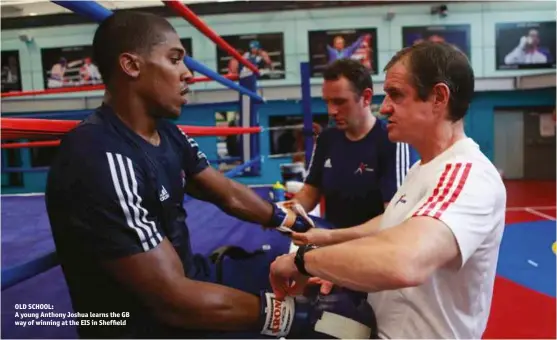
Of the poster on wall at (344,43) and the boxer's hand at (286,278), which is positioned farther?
the poster on wall at (344,43)

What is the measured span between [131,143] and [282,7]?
801 centimetres

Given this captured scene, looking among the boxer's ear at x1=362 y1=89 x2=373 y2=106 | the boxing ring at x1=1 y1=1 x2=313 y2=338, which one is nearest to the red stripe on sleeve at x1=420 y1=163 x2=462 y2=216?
the boxing ring at x1=1 y1=1 x2=313 y2=338

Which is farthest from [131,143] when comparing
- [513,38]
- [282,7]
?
[513,38]

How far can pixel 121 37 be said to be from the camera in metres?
1.04

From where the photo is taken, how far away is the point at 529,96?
8.91m

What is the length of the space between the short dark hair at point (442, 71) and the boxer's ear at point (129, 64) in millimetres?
614

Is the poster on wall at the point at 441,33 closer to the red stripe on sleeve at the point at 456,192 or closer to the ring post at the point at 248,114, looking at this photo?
the ring post at the point at 248,114

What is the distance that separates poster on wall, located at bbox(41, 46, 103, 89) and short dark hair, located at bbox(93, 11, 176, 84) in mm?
8229

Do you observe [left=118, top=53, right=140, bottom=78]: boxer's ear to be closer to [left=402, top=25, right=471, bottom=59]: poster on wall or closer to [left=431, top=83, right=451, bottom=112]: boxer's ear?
[left=431, top=83, right=451, bottom=112]: boxer's ear

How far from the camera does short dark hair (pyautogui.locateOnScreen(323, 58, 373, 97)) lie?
1927 millimetres

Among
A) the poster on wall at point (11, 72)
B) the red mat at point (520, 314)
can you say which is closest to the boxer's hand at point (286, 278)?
the red mat at point (520, 314)

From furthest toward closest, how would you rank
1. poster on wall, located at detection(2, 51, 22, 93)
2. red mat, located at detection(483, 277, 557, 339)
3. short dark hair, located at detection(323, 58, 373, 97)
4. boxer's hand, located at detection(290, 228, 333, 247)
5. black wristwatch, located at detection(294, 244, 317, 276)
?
poster on wall, located at detection(2, 51, 22, 93) → red mat, located at detection(483, 277, 557, 339) → short dark hair, located at detection(323, 58, 373, 97) → boxer's hand, located at detection(290, 228, 333, 247) → black wristwatch, located at detection(294, 244, 317, 276)

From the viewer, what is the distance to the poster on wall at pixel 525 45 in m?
8.49

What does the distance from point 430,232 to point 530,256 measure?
3.26m
